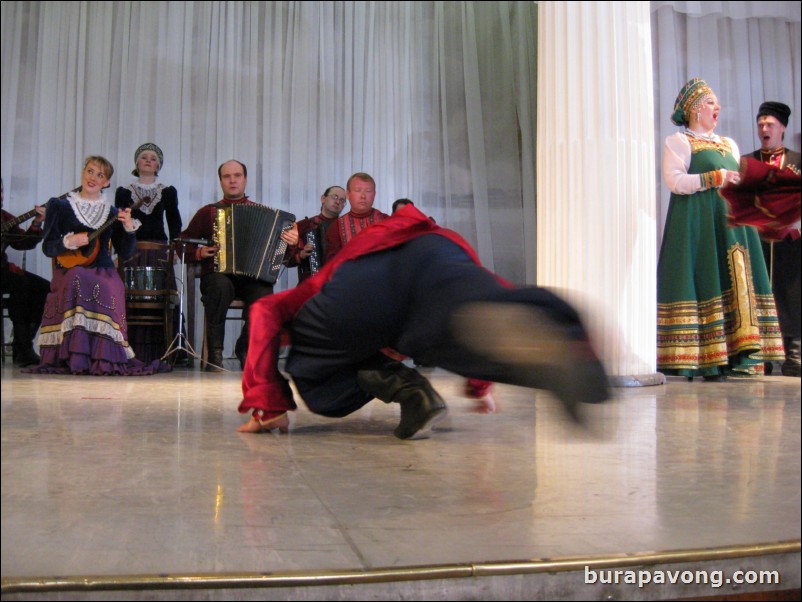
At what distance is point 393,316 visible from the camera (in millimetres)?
1559

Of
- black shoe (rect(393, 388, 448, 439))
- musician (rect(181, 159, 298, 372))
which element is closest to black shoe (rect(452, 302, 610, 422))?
black shoe (rect(393, 388, 448, 439))

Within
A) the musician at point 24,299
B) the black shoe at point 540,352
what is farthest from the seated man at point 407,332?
the musician at point 24,299

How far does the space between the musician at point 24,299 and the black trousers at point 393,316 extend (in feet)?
7.81

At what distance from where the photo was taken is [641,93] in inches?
119

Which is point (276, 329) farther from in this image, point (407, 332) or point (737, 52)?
point (737, 52)

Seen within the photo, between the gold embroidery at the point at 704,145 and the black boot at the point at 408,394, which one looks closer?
the black boot at the point at 408,394

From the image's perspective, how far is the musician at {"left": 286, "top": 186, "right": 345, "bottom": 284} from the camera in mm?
4449

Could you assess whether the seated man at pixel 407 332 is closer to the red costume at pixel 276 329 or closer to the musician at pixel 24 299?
the red costume at pixel 276 329

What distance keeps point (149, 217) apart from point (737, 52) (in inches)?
168

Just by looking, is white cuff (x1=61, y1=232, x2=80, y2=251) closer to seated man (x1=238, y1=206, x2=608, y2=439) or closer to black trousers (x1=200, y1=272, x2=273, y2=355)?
black trousers (x1=200, y1=272, x2=273, y2=355)

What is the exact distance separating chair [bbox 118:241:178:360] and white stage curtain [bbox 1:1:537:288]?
109cm

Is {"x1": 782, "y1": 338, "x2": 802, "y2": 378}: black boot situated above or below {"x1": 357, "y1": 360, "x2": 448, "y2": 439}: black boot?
above

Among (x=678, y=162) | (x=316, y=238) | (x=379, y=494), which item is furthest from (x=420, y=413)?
(x=316, y=238)

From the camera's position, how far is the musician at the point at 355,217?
4105mm
